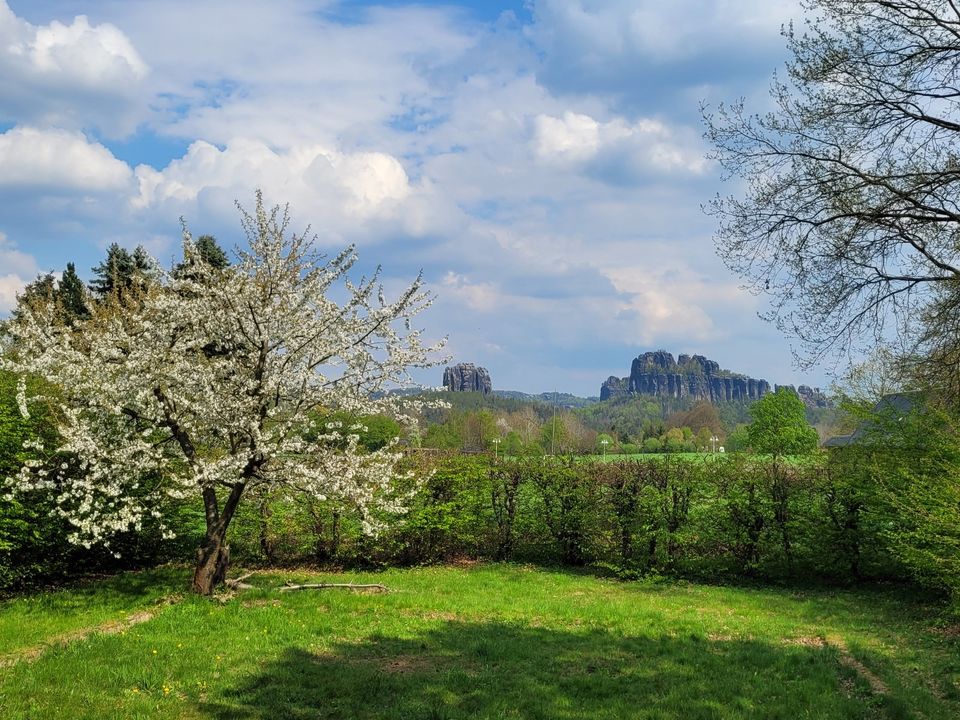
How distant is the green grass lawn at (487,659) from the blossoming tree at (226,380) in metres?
1.87

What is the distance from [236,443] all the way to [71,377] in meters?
2.53

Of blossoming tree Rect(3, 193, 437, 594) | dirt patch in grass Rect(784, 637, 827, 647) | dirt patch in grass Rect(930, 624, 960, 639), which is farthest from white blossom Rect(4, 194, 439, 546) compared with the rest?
dirt patch in grass Rect(930, 624, 960, 639)

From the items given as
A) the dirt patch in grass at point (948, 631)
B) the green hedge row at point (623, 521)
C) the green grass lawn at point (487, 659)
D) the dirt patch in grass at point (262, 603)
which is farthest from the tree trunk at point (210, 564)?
the dirt patch in grass at point (948, 631)

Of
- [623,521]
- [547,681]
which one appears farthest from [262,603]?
[623,521]

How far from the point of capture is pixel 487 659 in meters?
8.31

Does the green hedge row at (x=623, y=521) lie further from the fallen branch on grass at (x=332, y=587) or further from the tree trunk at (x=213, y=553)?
the tree trunk at (x=213, y=553)

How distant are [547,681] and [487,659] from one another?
3.50 feet

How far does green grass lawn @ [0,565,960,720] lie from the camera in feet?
21.7

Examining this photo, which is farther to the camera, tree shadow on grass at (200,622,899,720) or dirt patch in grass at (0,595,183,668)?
dirt patch in grass at (0,595,183,668)

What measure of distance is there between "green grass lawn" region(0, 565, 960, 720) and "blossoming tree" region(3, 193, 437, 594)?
1868 mm

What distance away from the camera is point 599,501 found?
1595 cm

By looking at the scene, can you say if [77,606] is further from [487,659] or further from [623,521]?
[623,521]

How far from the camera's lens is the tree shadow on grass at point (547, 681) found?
6547 mm

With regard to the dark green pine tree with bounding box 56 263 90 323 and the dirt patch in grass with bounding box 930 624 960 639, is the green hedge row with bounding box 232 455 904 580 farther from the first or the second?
the dark green pine tree with bounding box 56 263 90 323
